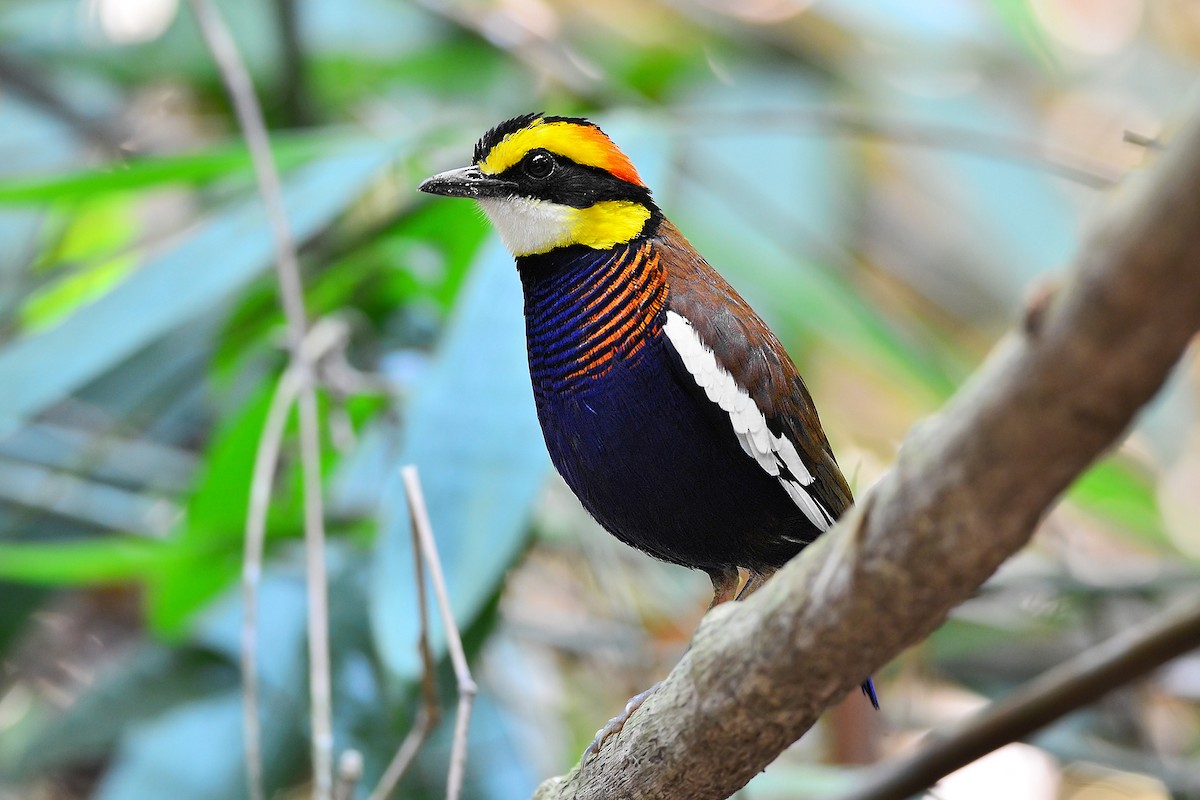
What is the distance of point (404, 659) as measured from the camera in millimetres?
2207

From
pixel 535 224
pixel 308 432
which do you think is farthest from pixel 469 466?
pixel 535 224

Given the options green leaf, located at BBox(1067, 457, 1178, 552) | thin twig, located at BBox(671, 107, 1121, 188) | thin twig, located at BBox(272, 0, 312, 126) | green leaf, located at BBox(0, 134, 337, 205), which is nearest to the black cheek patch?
thin twig, located at BBox(671, 107, 1121, 188)

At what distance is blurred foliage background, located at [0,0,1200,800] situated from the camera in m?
2.85

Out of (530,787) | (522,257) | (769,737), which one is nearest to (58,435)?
(530,787)

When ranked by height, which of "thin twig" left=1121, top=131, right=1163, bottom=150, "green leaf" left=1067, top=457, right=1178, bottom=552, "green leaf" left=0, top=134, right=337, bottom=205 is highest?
"green leaf" left=0, top=134, right=337, bottom=205

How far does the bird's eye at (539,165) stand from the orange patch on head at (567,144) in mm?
10

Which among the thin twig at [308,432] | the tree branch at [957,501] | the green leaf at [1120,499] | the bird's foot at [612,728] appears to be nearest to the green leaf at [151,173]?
the thin twig at [308,432]

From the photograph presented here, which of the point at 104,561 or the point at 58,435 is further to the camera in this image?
the point at 58,435

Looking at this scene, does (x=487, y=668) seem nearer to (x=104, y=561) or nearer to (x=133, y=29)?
(x=104, y=561)

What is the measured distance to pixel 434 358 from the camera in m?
2.78

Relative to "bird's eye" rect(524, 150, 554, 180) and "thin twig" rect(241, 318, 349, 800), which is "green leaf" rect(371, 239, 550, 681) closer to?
"thin twig" rect(241, 318, 349, 800)

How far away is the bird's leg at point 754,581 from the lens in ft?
6.35

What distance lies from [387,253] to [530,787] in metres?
1.40

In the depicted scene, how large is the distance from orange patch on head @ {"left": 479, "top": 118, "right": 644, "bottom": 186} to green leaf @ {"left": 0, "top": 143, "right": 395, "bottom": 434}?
A: 1.15 m
